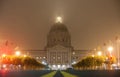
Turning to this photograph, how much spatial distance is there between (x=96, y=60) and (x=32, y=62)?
1081 inches

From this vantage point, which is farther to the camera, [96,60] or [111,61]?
[96,60]

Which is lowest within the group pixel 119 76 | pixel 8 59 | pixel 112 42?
pixel 119 76

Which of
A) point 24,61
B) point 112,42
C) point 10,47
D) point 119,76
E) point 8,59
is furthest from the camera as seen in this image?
point 10,47

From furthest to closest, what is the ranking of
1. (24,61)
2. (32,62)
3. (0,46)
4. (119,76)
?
(0,46) → (32,62) → (24,61) → (119,76)

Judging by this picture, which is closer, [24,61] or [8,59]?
[8,59]

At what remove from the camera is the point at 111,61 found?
8950 centimetres

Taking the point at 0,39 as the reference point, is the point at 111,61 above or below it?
below

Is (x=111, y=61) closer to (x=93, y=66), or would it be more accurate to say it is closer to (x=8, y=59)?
(x=93, y=66)

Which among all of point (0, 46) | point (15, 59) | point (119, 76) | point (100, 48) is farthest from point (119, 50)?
point (119, 76)

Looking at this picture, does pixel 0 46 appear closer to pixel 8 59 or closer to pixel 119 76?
pixel 8 59

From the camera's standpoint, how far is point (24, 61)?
125 meters

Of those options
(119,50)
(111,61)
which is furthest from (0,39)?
(111,61)

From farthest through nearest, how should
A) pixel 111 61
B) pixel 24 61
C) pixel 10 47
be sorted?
pixel 10 47 < pixel 24 61 < pixel 111 61

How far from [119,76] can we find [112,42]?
14070 centimetres
